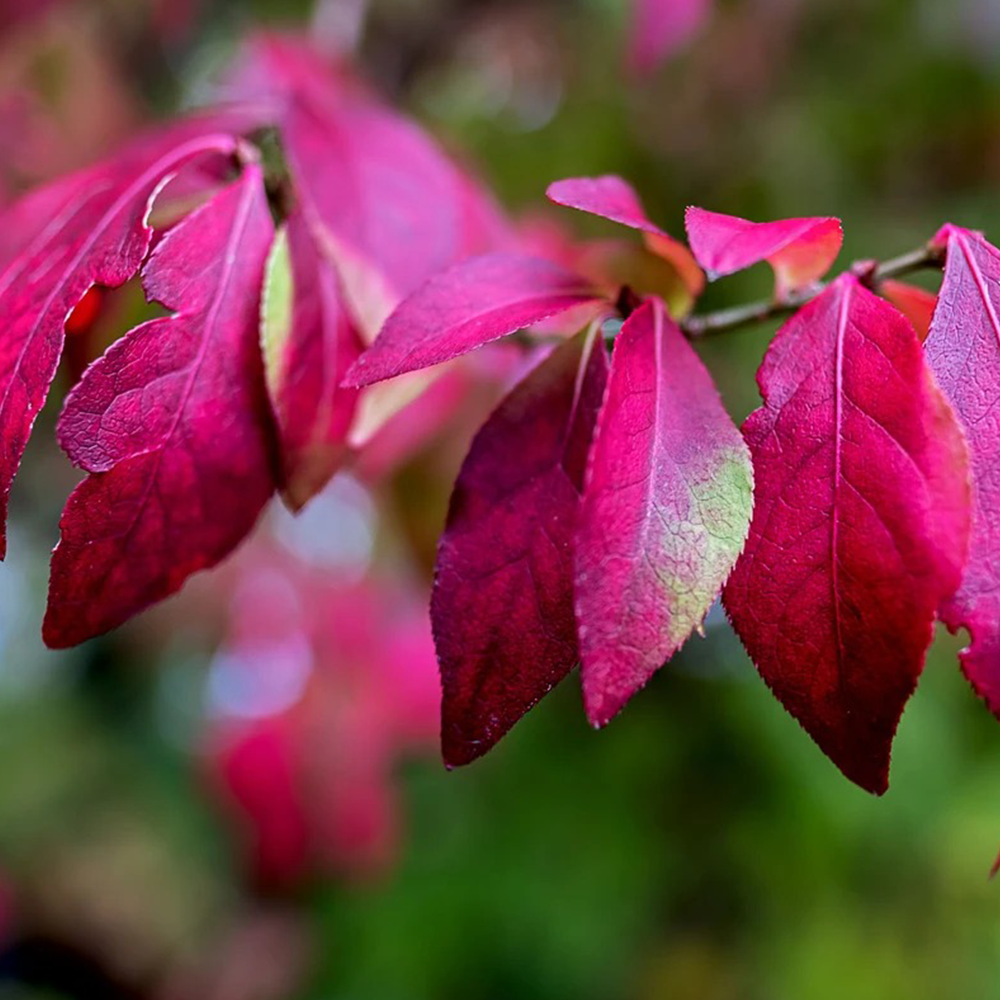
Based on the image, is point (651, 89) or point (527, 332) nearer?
point (527, 332)

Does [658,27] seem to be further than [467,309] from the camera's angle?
Yes

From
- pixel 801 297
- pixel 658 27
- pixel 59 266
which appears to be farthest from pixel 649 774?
pixel 59 266

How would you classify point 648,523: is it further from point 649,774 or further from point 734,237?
point 649,774

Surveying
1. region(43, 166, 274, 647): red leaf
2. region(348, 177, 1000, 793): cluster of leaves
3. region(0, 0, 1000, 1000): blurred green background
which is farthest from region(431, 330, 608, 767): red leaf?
region(0, 0, 1000, 1000): blurred green background

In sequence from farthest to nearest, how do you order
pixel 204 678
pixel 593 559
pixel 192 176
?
1. pixel 204 678
2. pixel 192 176
3. pixel 593 559

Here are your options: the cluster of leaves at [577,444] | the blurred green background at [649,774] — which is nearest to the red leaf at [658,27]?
the cluster of leaves at [577,444]

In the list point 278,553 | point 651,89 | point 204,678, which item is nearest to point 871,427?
point 651,89

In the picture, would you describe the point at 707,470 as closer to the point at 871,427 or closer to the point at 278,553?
A: the point at 871,427

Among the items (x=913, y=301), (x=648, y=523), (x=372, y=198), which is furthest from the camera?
(x=372, y=198)
